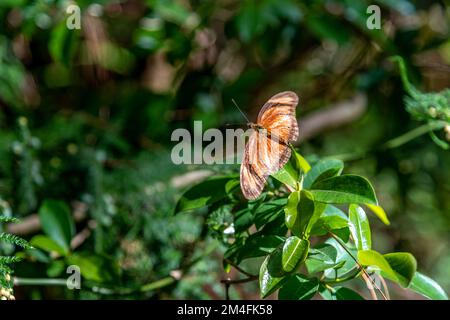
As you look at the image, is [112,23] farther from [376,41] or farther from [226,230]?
[226,230]

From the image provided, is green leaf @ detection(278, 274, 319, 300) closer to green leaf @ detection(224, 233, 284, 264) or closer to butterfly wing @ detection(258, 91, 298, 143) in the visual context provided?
green leaf @ detection(224, 233, 284, 264)

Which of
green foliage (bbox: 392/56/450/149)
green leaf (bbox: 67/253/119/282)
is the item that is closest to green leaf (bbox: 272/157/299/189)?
green foliage (bbox: 392/56/450/149)

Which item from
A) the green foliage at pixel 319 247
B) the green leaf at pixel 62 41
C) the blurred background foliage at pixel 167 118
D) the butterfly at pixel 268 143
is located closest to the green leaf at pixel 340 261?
the green foliage at pixel 319 247

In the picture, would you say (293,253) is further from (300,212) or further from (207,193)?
(207,193)

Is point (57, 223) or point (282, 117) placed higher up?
point (282, 117)

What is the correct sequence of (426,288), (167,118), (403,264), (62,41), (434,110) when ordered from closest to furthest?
(403,264) < (426,288) < (434,110) < (62,41) < (167,118)

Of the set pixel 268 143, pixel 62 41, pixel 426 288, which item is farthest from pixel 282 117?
pixel 62 41
